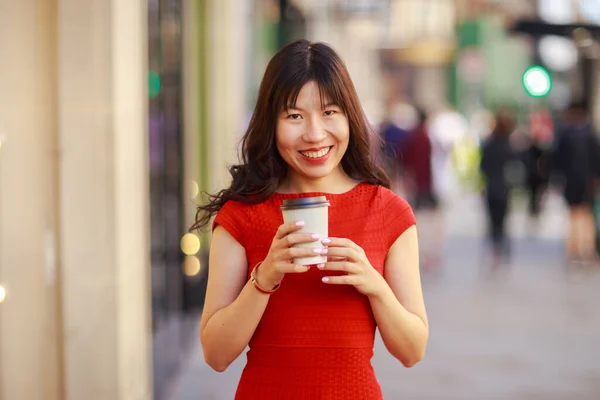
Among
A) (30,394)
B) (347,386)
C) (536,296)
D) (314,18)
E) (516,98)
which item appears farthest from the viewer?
(516,98)

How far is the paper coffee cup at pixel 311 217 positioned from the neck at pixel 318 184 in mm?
342

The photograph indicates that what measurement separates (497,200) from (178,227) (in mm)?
4641

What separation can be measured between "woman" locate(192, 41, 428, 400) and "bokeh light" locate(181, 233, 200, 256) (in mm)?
6260

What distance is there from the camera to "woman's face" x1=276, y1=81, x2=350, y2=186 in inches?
86.8

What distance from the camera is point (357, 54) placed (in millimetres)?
36781

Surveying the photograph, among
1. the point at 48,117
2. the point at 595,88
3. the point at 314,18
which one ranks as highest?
the point at 314,18

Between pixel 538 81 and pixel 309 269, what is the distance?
8.65 meters

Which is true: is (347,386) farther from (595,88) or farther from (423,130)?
(595,88)

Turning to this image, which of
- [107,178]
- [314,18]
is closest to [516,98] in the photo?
[314,18]

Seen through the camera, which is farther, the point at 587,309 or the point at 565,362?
the point at 587,309

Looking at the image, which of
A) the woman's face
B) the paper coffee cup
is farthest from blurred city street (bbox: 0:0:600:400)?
the paper coffee cup

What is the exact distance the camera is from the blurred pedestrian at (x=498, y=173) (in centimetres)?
1138

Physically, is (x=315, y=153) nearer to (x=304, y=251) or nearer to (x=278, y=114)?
(x=278, y=114)

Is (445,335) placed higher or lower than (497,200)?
lower
